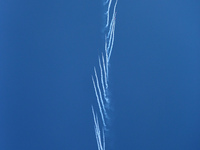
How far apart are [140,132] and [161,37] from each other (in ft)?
1.63

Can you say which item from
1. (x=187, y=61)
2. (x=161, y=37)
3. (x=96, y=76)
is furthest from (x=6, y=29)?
(x=187, y=61)

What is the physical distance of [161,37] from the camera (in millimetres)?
1178

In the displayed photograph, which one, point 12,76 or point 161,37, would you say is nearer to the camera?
point 12,76

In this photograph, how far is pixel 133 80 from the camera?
45.4 inches

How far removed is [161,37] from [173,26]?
90mm

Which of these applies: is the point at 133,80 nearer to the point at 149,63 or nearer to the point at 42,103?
the point at 149,63

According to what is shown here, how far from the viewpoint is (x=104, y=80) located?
3.70ft

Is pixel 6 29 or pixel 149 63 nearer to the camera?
pixel 6 29

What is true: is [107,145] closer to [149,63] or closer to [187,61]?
[149,63]

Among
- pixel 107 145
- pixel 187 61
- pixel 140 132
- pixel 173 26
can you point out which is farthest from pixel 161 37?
pixel 107 145

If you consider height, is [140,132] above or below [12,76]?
below

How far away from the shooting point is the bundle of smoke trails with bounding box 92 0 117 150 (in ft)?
3.67

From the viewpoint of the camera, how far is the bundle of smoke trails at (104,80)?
1.12 m

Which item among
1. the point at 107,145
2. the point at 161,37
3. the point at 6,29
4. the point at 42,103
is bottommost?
the point at 107,145
